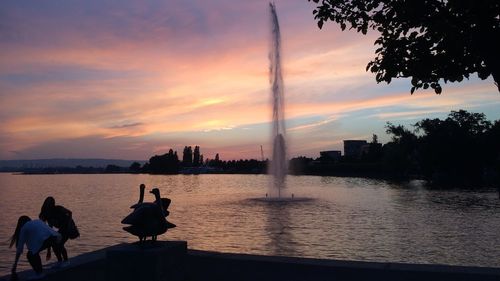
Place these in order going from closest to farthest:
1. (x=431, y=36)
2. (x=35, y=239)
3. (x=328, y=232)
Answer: (x=431, y=36) < (x=35, y=239) < (x=328, y=232)

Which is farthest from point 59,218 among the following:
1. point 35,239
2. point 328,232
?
point 328,232

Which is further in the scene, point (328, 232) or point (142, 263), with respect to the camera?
point (328, 232)

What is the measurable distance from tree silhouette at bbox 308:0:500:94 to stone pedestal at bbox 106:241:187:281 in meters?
5.03

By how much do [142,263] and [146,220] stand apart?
890 millimetres

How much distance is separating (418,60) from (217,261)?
20.4 ft

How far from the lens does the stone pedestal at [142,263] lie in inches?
373

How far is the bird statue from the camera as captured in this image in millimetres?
9992

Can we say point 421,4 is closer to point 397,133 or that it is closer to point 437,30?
point 437,30

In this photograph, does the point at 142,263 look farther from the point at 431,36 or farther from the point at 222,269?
the point at 431,36

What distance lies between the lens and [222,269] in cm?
1096

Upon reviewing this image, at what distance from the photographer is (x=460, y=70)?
779 centimetres

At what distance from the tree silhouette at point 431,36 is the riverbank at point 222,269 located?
12.8ft

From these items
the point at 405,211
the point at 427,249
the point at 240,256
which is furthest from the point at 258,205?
the point at 240,256

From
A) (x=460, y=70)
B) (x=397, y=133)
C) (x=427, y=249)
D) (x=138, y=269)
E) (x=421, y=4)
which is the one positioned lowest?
(x=427, y=249)
